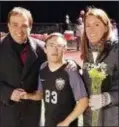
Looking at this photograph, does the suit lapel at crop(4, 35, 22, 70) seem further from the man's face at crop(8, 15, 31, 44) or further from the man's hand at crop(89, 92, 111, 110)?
the man's hand at crop(89, 92, 111, 110)

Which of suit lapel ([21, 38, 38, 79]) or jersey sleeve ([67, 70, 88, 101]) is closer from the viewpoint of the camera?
jersey sleeve ([67, 70, 88, 101])

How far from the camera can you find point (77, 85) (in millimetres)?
2809

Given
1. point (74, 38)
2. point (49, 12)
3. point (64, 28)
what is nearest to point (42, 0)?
point (49, 12)

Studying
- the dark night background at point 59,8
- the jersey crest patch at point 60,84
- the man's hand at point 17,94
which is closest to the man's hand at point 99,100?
the jersey crest patch at point 60,84

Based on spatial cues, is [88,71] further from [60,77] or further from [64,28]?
[64,28]

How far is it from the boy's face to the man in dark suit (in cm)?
25

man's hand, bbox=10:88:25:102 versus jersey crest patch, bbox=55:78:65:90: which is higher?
jersey crest patch, bbox=55:78:65:90

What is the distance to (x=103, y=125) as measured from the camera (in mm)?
2820

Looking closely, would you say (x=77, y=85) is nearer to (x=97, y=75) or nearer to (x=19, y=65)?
(x=97, y=75)

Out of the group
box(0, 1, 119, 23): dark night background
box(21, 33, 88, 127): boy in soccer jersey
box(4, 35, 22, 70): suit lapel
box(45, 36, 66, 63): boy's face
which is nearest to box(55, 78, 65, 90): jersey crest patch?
box(21, 33, 88, 127): boy in soccer jersey

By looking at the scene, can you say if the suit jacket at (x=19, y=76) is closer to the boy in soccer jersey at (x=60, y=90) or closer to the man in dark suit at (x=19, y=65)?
the man in dark suit at (x=19, y=65)

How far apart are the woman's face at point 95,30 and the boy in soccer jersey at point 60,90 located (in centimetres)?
19

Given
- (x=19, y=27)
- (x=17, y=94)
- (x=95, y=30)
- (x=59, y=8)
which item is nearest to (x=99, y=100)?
(x=95, y=30)

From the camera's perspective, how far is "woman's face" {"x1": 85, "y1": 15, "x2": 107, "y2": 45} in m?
2.75
